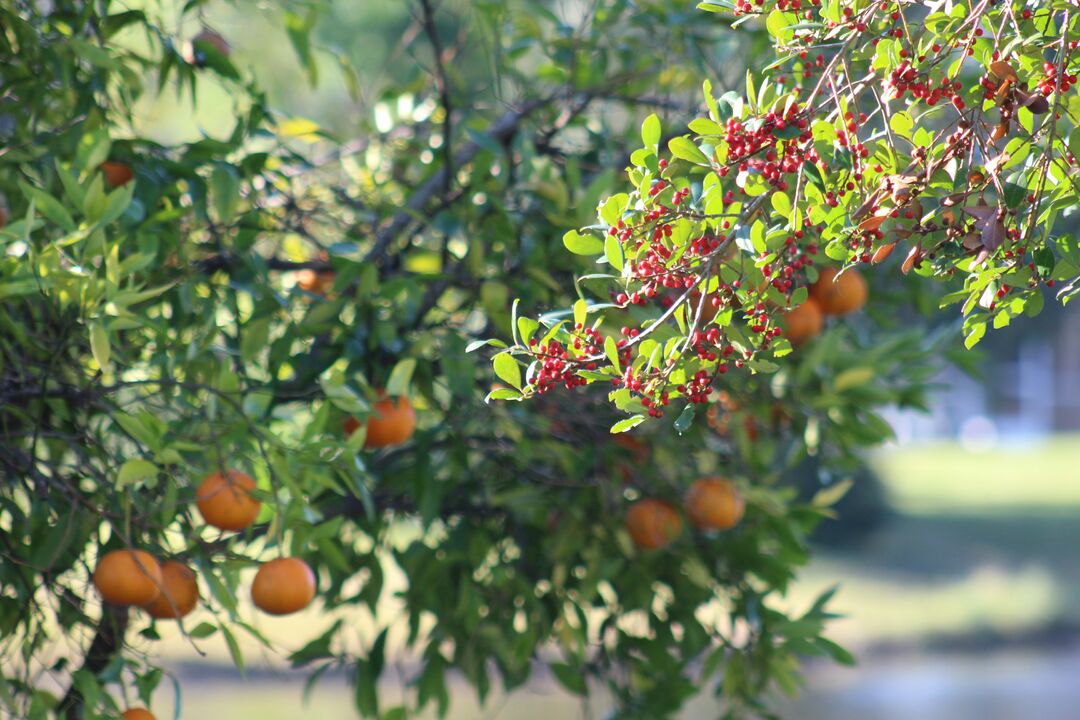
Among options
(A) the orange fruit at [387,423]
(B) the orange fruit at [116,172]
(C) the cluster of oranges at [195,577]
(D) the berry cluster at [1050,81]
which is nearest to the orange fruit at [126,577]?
(C) the cluster of oranges at [195,577]

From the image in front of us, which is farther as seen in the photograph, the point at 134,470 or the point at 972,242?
the point at 134,470

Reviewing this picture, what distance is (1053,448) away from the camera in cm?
1377

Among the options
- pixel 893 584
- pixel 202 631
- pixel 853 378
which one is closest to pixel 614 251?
pixel 202 631

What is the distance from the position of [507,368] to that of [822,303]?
3.54 feet

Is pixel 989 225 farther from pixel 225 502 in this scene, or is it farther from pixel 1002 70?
pixel 225 502

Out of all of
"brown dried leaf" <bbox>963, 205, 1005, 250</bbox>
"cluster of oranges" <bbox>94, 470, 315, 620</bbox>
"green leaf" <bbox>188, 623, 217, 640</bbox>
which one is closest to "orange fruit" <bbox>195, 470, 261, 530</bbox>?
"cluster of oranges" <bbox>94, 470, 315, 620</bbox>

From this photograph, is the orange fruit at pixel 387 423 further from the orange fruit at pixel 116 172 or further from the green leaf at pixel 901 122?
the green leaf at pixel 901 122

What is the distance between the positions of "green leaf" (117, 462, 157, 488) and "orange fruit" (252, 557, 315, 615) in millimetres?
237

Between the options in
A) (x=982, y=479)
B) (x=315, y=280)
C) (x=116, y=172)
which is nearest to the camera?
(x=116, y=172)

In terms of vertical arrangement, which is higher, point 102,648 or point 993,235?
point 993,235

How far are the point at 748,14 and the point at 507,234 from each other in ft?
3.10

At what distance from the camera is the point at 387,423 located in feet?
6.07

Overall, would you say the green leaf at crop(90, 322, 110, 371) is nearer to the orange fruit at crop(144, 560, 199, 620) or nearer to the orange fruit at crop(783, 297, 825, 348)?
the orange fruit at crop(144, 560, 199, 620)

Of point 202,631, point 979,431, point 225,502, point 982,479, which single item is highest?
point 225,502
